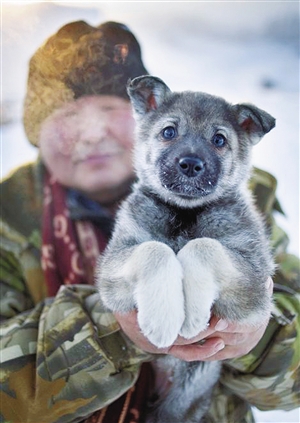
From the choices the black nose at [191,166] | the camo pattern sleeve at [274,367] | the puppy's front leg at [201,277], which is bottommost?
the camo pattern sleeve at [274,367]

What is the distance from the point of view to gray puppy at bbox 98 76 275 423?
1.00 metres

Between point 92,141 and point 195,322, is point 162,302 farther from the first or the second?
point 92,141

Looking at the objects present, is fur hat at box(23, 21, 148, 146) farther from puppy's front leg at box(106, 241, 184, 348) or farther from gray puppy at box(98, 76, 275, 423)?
puppy's front leg at box(106, 241, 184, 348)

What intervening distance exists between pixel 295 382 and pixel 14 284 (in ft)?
3.49

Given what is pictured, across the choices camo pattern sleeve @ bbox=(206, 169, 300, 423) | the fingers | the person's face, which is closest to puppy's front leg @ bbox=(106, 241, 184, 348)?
the fingers

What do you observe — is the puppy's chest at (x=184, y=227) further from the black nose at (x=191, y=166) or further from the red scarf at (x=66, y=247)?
the red scarf at (x=66, y=247)

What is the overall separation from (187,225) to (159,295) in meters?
0.28

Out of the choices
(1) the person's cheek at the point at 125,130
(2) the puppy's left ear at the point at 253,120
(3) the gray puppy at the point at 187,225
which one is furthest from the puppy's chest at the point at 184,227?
(1) the person's cheek at the point at 125,130

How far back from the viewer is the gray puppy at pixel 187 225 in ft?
3.26

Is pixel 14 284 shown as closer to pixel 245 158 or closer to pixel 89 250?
pixel 89 250

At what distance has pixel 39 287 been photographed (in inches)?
72.9

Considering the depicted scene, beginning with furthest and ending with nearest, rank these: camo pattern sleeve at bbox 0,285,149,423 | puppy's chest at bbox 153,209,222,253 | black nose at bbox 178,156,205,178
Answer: camo pattern sleeve at bbox 0,285,149,423
puppy's chest at bbox 153,209,222,253
black nose at bbox 178,156,205,178

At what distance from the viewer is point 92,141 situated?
5.74ft

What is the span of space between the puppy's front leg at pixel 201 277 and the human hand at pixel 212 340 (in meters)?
0.14
